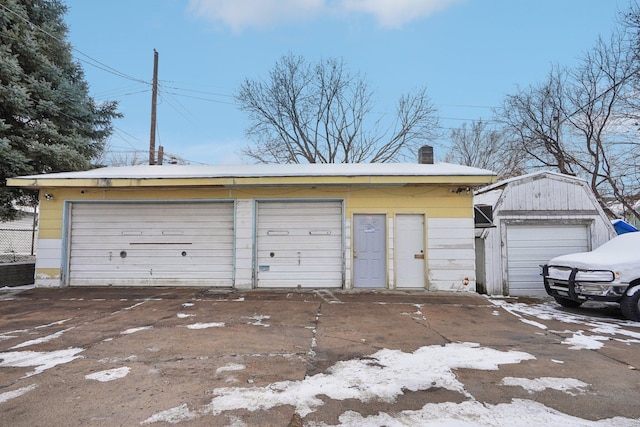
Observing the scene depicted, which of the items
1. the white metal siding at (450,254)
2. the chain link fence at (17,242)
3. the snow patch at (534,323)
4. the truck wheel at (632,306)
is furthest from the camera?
the chain link fence at (17,242)

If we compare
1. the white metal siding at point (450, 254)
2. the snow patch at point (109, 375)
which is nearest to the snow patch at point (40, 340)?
the snow patch at point (109, 375)

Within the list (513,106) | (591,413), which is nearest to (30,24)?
(591,413)

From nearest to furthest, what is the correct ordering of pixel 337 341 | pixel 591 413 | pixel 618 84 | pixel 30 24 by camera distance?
pixel 591 413, pixel 337 341, pixel 30 24, pixel 618 84

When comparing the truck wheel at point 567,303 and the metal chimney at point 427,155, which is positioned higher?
the metal chimney at point 427,155

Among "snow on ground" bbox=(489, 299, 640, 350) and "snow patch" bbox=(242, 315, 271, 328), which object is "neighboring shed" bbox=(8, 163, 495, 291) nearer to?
"snow on ground" bbox=(489, 299, 640, 350)

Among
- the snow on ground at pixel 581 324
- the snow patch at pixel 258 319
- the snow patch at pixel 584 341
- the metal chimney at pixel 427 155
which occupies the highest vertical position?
the metal chimney at pixel 427 155

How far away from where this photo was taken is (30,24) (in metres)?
11.6

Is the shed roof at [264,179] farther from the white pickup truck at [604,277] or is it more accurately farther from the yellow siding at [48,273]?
the white pickup truck at [604,277]

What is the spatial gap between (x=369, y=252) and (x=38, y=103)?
37.8ft

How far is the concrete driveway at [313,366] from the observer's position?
A: 9.07 ft

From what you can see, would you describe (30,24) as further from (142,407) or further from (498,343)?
(498,343)

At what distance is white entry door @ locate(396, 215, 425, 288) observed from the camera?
29.0 ft

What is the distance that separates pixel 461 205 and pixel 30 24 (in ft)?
48.9

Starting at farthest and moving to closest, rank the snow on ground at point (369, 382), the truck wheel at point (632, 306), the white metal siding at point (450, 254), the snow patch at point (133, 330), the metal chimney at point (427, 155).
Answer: the metal chimney at point (427, 155) → the white metal siding at point (450, 254) → the truck wheel at point (632, 306) → the snow patch at point (133, 330) → the snow on ground at point (369, 382)
